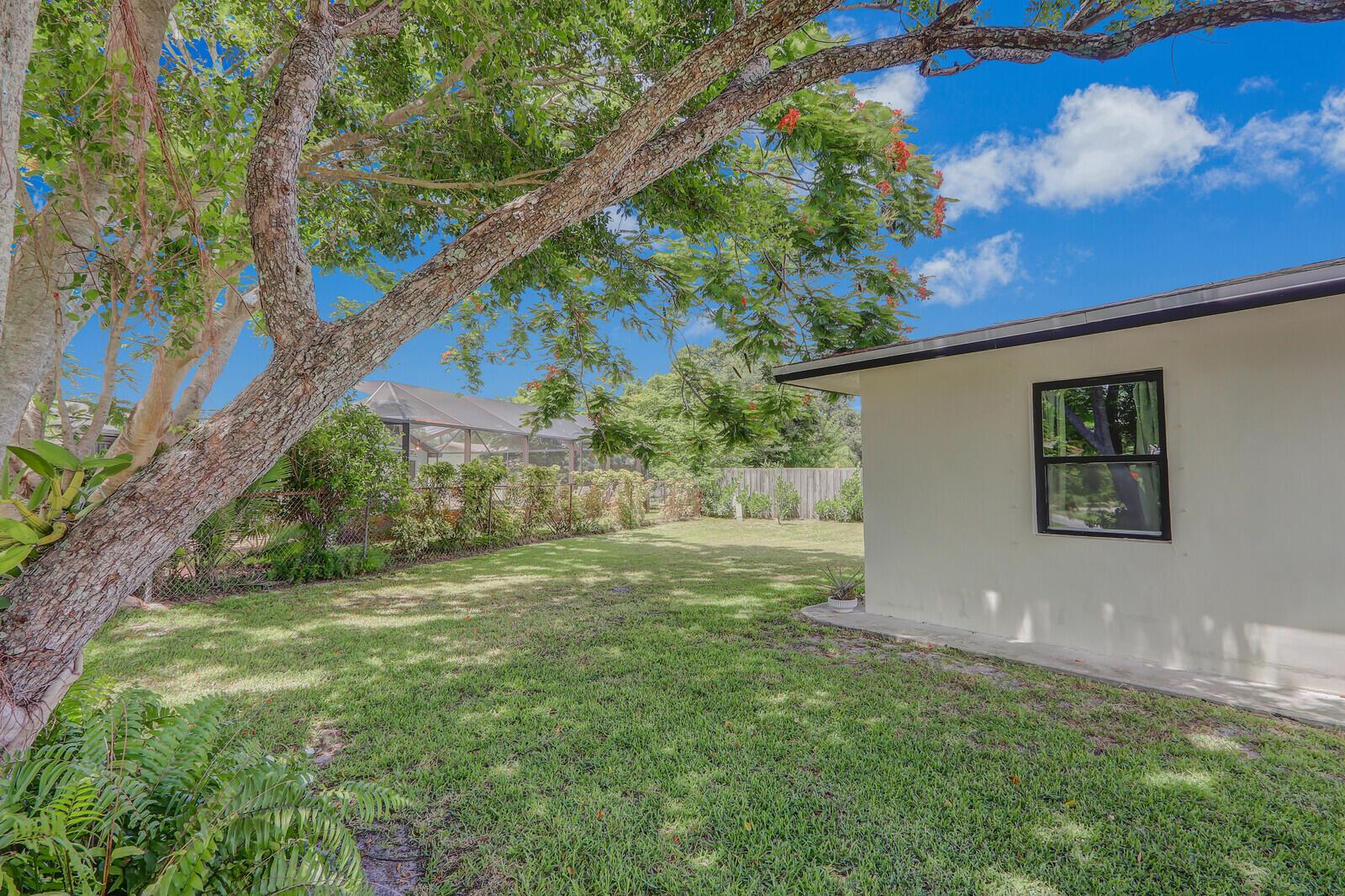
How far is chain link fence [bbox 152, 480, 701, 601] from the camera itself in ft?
22.5

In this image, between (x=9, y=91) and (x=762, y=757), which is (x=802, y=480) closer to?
(x=762, y=757)

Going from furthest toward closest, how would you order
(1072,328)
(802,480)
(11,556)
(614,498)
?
→ (802,480)
(614,498)
(1072,328)
(11,556)

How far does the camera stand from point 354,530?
8664 millimetres

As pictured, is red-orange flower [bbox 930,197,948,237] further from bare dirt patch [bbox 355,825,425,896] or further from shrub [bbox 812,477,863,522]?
shrub [bbox 812,477,863,522]

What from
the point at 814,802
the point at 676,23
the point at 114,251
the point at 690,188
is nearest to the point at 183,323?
the point at 114,251

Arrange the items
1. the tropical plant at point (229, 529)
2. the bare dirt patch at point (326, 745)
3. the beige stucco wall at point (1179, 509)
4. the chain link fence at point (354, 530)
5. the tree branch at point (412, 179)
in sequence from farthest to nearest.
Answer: the chain link fence at point (354, 530) → the tropical plant at point (229, 529) → the tree branch at point (412, 179) → the beige stucco wall at point (1179, 509) → the bare dirt patch at point (326, 745)

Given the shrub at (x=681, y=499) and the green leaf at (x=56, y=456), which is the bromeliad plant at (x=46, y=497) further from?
the shrub at (x=681, y=499)

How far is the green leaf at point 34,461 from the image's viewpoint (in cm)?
141

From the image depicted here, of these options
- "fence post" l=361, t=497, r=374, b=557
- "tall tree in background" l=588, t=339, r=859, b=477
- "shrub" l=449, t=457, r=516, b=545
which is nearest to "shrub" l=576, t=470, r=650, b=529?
"shrub" l=449, t=457, r=516, b=545

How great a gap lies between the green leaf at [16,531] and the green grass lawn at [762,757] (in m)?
1.64

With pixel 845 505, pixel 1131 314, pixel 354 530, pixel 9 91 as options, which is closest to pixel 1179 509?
pixel 1131 314

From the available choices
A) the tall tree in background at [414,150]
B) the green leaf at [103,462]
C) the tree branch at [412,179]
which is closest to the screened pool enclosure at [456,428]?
the tall tree in background at [414,150]

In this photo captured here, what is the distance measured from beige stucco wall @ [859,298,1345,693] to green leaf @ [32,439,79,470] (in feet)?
18.2

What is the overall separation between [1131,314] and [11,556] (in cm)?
534
